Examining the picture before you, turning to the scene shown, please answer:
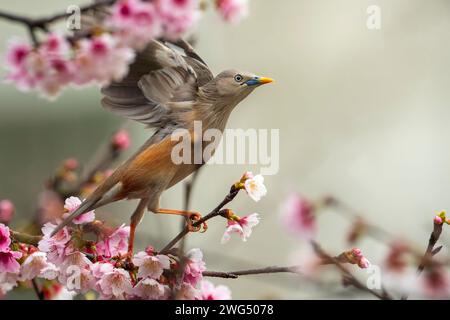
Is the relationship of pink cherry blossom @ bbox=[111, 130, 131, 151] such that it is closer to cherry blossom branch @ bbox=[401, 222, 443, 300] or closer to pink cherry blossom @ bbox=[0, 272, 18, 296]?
pink cherry blossom @ bbox=[0, 272, 18, 296]

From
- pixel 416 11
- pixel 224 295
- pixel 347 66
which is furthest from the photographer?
pixel 347 66

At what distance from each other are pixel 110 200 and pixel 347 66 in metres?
1.30

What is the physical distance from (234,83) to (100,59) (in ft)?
1.60

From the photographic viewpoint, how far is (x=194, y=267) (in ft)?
3.85

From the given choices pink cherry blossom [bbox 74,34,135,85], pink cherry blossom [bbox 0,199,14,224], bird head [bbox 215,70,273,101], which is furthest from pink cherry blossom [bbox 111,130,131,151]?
pink cherry blossom [bbox 74,34,135,85]

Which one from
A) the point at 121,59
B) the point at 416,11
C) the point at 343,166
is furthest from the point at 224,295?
the point at 343,166

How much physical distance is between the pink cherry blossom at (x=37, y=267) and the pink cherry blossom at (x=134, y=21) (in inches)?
16.1

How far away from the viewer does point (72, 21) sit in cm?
107

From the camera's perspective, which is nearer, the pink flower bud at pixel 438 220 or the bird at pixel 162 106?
the pink flower bud at pixel 438 220

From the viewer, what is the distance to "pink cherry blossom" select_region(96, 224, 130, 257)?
3.99ft

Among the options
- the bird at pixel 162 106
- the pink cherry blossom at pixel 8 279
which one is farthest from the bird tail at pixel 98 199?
the pink cherry blossom at pixel 8 279

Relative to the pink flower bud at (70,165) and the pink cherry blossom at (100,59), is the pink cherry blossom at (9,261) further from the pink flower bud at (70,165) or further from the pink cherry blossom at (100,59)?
the pink flower bud at (70,165)

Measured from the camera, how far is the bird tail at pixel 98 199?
3.88 ft

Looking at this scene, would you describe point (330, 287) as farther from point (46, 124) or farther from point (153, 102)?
point (46, 124)
